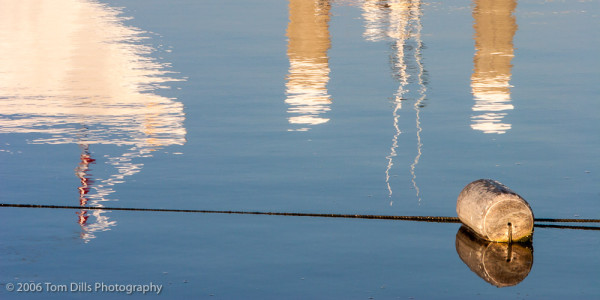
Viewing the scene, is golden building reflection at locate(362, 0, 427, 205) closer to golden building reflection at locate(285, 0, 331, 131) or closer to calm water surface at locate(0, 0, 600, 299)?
calm water surface at locate(0, 0, 600, 299)

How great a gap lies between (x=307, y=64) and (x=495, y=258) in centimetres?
1722

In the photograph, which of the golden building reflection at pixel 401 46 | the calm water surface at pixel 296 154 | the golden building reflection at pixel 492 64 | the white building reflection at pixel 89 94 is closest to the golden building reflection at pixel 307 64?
the calm water surface at pixel 296 154

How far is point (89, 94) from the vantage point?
85.9 ft

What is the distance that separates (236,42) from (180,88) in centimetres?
843

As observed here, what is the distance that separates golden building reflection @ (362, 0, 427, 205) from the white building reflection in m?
4.35

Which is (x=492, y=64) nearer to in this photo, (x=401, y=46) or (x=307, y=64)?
(x=401, y=46)

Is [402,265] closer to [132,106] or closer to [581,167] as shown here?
[581,167]

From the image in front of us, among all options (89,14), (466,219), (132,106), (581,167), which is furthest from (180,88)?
(89,14)

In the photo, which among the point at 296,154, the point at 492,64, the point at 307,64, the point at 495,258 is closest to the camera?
the point at 495,258

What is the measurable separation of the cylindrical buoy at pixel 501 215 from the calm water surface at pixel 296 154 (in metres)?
0.25

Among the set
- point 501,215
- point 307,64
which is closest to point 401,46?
point 307,64

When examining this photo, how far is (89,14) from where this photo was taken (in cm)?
4425

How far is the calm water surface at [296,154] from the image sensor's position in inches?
520

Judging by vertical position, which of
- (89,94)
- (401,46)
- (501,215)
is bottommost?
(401,46)
